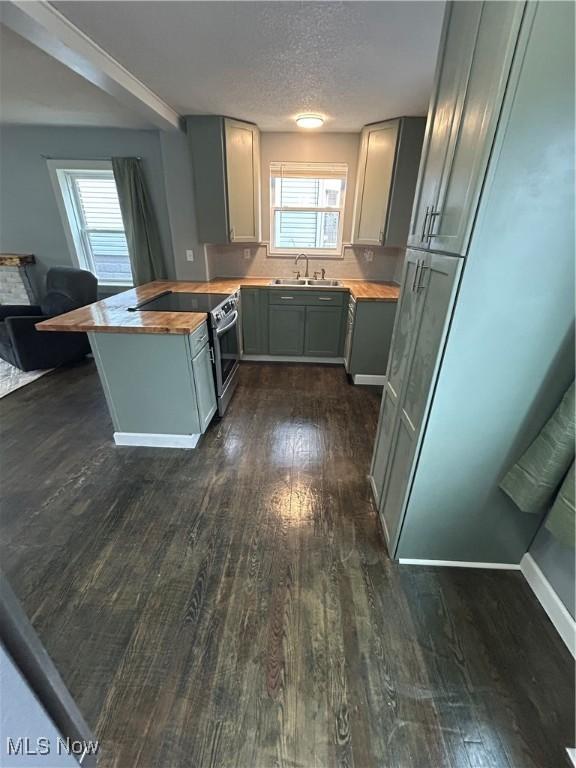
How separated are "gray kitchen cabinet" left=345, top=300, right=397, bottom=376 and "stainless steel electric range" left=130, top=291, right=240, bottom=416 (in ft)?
4.06

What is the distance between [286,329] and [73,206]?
321 centimetres

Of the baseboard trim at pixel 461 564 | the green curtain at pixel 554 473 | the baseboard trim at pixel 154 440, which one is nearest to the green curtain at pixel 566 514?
the green curtain at pixel 554 473

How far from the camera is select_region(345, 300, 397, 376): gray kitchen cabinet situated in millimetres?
3164

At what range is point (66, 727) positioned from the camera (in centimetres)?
79

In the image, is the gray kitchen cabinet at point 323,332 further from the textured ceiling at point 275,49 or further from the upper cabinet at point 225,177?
the textured ceiling at point 275,49

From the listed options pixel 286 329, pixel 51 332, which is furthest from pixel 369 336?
pixel 51 332

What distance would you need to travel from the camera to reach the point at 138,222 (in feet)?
12.4

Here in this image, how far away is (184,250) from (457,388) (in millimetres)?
3449

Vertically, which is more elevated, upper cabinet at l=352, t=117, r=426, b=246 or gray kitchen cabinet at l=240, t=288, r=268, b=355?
upper cabinet at l=352, t=117, r=426, b=246

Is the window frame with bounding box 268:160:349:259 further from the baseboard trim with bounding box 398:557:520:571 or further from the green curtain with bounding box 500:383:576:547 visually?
the baseboard trim with bounding box 398:557:520:571

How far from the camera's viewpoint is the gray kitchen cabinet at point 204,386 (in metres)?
2.25

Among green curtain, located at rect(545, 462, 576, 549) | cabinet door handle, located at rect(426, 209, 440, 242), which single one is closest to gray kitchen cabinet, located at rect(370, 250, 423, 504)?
cabinet door handle, located at rect(426, 209, 440, 242)

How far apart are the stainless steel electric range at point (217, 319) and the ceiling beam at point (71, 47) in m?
1.41

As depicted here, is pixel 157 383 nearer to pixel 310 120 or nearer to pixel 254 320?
pixel 254 320
